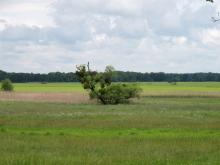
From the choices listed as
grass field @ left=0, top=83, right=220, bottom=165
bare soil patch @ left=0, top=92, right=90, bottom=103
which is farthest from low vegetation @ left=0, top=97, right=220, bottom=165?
bare soil patch @ left=0, top=92, right=90, bottom=103

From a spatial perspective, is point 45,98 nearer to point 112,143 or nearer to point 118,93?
point 118,93

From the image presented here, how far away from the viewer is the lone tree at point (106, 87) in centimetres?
7812

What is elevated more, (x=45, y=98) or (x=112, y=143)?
(x=112, y=143)

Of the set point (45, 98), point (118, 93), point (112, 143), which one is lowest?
point (45, 98)

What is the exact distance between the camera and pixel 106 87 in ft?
260

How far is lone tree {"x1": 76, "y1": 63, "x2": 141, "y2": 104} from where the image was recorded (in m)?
78.1

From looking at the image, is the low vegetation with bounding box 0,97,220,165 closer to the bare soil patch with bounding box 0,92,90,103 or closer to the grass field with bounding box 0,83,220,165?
the grass field with bounding box 0,83,220,165

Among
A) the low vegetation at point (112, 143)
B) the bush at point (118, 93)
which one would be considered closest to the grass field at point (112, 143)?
the low vegetation at point (112, 143)

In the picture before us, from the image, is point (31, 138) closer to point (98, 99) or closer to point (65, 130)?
point (65, 130)

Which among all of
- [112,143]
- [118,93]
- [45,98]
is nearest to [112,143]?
[112,143]

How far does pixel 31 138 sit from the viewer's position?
87.9 ft

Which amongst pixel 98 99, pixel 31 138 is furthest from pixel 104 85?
pixel 31 138

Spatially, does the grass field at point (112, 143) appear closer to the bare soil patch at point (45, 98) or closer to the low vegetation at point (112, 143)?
the low vegetation at point (112, 143)

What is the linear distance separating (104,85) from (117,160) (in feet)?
204
